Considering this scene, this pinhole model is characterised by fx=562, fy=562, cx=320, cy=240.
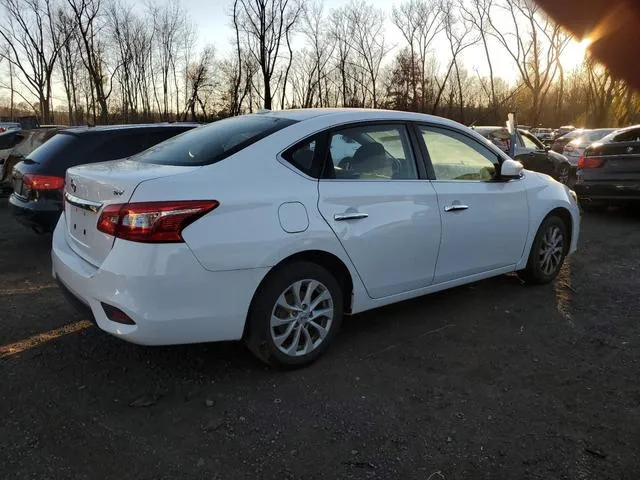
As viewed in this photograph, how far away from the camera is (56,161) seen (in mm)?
6137

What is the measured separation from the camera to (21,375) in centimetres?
337

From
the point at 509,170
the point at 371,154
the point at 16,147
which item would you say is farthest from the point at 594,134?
the point at 371,154

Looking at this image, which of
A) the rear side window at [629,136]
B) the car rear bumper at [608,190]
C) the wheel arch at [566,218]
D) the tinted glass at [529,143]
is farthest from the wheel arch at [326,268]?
the tinted glass at [529,143]

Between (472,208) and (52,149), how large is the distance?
469 centimetres

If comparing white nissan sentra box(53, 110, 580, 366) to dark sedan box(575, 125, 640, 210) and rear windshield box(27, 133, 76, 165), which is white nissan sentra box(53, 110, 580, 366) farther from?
dark sedan box(575, 125, 640, 210)

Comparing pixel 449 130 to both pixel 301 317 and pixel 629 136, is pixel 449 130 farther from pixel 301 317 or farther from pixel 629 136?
pixel 629 136

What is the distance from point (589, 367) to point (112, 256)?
2931 millimetres

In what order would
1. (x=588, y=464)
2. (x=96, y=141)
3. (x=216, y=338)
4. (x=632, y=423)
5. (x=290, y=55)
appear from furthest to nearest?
(x=290, y=55)
(x=96, y=141)
(x=216, y=338)
(x=632, y=423)
(x=588, y=464)

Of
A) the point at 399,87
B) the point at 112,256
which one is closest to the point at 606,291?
the point at 112,256

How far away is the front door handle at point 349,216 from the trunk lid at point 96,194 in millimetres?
910

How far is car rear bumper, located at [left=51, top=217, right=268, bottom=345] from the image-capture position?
2.86m

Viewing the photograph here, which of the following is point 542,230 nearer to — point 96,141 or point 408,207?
point 408,207

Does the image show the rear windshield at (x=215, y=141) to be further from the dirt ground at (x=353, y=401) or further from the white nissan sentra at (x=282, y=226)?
the dirt ground at (x=353, y=401)

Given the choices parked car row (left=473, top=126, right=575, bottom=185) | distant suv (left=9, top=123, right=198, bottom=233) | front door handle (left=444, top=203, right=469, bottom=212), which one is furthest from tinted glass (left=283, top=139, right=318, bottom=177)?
parked car row (left=473, top=126, right=575, bottom=185)
